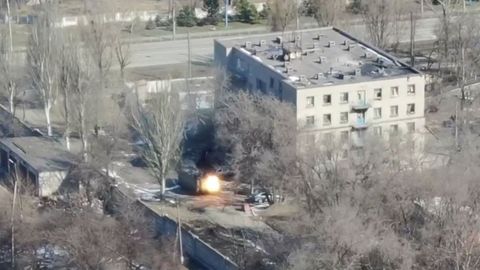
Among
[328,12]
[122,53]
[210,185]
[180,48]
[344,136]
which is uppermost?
[328,12]

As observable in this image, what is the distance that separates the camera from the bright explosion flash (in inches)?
1019

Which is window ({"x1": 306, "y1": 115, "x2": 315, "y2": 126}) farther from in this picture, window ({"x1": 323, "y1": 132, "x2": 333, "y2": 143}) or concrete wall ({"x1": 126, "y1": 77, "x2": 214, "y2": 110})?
concrete wall ({"x1": 126, "y1": 77, "x2": 214, "y2": 110})

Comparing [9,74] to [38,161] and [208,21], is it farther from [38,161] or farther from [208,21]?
[208,21]

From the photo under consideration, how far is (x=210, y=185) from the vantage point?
1022 inches

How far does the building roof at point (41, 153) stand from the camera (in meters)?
26.5

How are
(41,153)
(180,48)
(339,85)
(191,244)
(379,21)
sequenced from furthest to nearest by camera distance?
(180,48) → (379,21) → (41,153) → (339,85) → (191,244)

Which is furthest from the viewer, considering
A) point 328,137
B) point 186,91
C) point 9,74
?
point 9,74

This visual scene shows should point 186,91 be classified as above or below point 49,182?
above

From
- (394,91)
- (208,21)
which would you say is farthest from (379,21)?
(394,91)

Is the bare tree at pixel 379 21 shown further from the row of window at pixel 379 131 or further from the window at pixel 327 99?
the window at pixel 327 99

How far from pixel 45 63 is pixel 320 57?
519 centimetres

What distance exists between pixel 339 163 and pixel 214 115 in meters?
4.77

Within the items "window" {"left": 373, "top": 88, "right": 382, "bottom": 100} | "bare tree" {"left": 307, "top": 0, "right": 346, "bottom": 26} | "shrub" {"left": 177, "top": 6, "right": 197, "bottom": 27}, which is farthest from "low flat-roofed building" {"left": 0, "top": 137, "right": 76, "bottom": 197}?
A: "shrub" {"left": 177, "top": 6, "right": 197, "bottom": 27}

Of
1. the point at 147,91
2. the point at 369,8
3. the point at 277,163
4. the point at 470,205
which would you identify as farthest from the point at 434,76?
the point at 470,205
